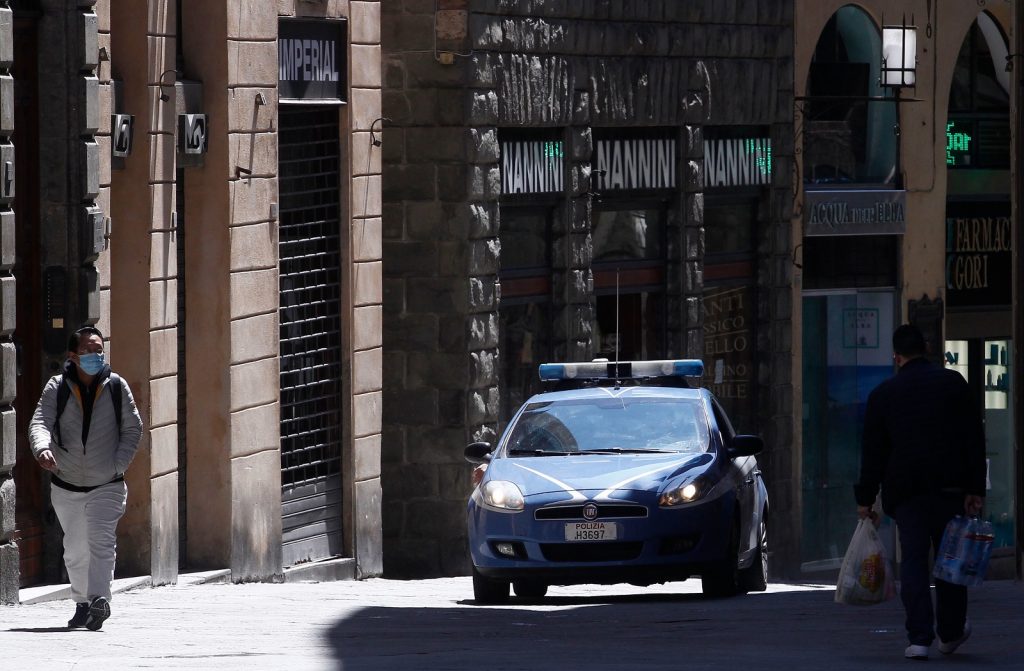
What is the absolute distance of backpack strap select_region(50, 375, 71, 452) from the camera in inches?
527

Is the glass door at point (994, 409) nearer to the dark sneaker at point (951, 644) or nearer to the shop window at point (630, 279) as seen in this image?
the shop window at point (630, 279)

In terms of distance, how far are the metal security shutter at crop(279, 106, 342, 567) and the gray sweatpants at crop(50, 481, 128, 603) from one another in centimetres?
576

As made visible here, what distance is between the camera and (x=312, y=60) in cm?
1953

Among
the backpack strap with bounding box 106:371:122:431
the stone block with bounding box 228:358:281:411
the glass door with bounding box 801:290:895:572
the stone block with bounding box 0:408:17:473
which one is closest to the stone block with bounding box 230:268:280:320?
the stone block with bounding box 228:358:281:411

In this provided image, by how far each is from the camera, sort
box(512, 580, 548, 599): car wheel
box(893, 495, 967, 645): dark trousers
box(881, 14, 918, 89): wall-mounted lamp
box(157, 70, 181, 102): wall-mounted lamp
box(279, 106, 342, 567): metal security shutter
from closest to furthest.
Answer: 1. box(893, 495, 967, 645): dark trousers
2. box(512, 580, 548, 599): car wheel
3. box(157, 70, 181, 102): wall-mounted lamp
4. box(279, 106, 342, 567): metal security shutter
5. box(881, 14, 918, 89): wall-mounted lamp

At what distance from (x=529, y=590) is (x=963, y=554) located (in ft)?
17.4

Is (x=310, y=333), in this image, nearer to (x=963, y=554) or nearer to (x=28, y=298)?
(x=28, y=298)

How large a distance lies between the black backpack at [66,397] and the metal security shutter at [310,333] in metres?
5.67

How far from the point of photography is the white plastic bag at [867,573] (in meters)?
12.7

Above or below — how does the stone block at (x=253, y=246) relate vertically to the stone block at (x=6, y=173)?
below

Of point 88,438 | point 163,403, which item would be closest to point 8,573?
point 88,438

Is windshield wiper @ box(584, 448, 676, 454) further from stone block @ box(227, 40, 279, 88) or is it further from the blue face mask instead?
the blue face mask

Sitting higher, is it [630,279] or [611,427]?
[630,279]

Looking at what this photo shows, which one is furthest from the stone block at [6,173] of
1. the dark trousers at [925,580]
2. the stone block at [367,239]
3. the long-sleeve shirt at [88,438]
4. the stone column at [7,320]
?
the stone block at [367,239]
